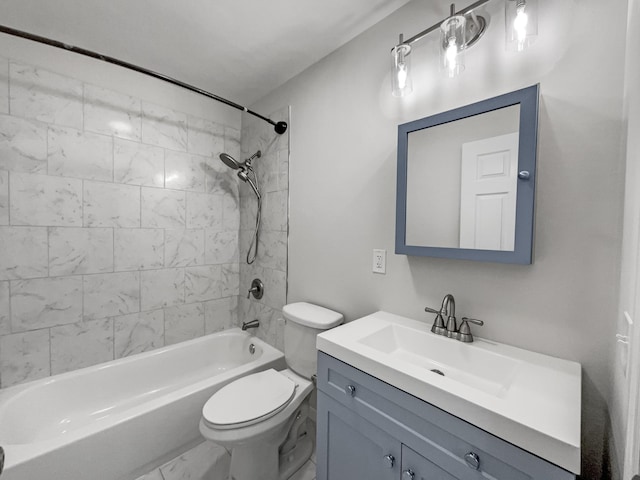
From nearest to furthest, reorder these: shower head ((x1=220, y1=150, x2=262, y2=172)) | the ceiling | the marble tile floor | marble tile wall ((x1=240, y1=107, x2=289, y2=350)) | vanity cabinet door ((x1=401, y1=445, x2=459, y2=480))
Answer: vanity cabinet door ((x1=401, y1=445, x2=459, y2=480)), the ceiling, the marble tile floor, marble tile wall ((x1=240, y1=107, x2=289, y2=350)), shower head ((x1=220, y1=150, x2=262, y2=172))

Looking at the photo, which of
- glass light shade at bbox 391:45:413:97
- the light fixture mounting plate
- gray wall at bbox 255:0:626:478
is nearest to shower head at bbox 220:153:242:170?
gray wall at bbox 255:0:626:478

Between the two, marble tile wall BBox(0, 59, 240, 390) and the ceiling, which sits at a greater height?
the ceiling

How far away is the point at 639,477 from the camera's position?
334 millimetres

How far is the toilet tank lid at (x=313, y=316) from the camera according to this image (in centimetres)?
146

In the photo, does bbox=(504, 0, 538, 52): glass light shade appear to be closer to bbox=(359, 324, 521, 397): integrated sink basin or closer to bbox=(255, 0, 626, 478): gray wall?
bbox=(255, 0, 626, 478): gray wall

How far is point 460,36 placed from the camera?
1.05 meters

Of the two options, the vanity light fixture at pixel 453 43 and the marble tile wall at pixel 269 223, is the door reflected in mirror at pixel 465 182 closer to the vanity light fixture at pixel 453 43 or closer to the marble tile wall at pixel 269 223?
the vanity light fixture at pixel 453 43

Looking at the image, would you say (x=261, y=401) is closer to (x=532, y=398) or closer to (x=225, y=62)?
(x=532, y=398)

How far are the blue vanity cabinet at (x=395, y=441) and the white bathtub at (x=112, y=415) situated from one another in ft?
2.88

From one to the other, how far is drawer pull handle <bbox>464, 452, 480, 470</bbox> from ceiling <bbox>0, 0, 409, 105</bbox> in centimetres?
182

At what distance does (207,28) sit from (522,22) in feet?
5.00

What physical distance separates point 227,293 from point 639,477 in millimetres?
2450

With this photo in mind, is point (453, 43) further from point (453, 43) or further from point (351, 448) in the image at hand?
point (351, 448)

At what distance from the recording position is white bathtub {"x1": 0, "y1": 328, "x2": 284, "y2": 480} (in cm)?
117
